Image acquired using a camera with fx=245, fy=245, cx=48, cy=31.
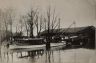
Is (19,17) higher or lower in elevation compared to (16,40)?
higher

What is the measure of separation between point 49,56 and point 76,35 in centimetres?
28

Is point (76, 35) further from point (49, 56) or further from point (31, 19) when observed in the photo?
point (31, 19)

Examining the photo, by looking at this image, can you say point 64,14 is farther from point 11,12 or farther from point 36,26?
point 11,12

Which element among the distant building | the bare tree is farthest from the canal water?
the bare tree

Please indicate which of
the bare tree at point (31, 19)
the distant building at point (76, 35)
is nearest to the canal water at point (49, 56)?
the distant building at point (76, 35)

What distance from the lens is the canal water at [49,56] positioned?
78.7 inches

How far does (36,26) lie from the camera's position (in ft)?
6.59

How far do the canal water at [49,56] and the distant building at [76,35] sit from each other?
0.19 ft

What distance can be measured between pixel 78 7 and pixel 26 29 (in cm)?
47

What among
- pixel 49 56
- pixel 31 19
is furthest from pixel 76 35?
pixel 31 19

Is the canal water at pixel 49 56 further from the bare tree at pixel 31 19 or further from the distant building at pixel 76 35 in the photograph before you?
the bare tree at pixel 31 19

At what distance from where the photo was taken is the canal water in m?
2.00

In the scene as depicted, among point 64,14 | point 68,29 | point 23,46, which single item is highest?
point 64,14

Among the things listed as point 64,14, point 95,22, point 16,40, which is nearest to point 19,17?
point 16,40
